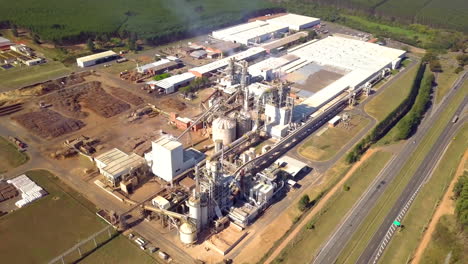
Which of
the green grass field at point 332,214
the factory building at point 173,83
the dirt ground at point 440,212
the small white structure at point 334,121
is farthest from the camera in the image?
the factory building at point 173,83

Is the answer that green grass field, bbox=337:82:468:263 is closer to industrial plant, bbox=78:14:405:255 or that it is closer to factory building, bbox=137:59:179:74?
industrial plant, bbox=78:14:405:255

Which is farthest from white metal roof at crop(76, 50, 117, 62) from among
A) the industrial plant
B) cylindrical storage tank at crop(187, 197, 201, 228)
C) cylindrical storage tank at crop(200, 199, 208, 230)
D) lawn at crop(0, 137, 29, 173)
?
cylindrical storage tank at crop(200, 199, 208, 230)

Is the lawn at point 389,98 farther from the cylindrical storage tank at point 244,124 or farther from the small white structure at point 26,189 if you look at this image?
the small white structure at point 26,189

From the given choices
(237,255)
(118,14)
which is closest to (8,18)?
(118,14)

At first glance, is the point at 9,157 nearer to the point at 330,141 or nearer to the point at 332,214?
the point at 332,214

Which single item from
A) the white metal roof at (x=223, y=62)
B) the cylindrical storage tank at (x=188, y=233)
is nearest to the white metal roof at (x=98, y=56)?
the white metal roof at (x=223, y=62)
